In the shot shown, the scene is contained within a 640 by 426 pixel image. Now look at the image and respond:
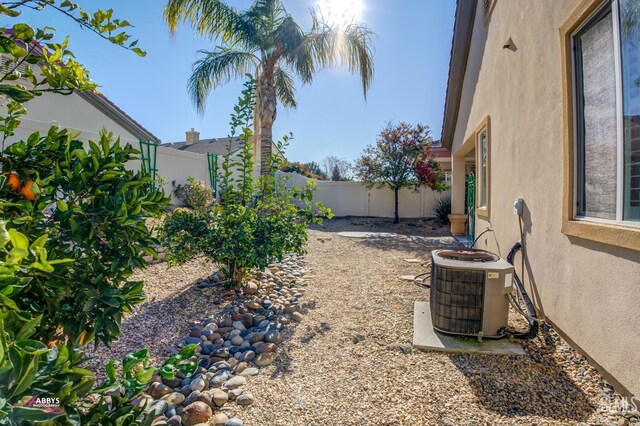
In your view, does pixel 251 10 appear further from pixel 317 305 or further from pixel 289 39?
pixel 317 305

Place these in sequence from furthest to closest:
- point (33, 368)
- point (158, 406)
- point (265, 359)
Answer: point (265, 359), point (158, 406), point (33, 368)

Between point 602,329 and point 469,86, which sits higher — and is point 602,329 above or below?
below

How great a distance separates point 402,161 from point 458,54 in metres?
6.61

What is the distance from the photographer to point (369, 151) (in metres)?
15.4

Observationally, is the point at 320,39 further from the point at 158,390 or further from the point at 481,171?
the point at 158,390

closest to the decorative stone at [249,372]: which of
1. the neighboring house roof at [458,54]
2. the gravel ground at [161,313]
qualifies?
the gravel ground at [161,313]

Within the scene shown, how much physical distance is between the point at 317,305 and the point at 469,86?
6.71 meters

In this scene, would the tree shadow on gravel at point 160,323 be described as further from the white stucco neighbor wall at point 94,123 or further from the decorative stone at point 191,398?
the white stucco neighbor wall at point 94,123

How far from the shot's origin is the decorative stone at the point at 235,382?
2686 millimetres

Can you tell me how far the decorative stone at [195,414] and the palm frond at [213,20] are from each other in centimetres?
1096

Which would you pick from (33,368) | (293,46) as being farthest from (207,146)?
(33,368)

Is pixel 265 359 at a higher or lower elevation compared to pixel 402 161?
lower

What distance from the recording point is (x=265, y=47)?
35.3 feet

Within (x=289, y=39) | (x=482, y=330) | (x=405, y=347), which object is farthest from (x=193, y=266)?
(x=289, y=39)
